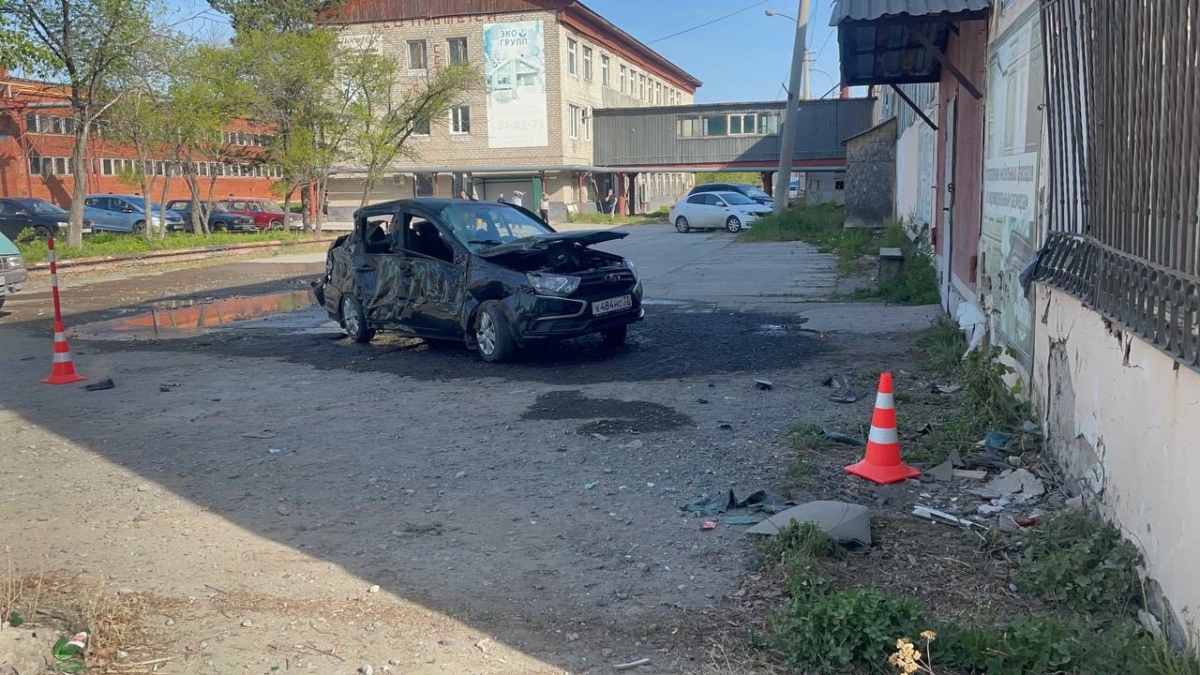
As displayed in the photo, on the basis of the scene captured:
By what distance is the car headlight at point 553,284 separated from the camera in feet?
30.1

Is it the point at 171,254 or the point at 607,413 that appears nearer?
the point at 607,413

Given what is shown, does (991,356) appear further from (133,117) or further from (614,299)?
(133,117)

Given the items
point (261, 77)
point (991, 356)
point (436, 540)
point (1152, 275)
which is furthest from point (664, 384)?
point (261, 77)

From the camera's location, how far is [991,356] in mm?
6957

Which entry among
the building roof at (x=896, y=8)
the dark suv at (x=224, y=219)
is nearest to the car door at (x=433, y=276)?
the building roof at (x=896, y=8)

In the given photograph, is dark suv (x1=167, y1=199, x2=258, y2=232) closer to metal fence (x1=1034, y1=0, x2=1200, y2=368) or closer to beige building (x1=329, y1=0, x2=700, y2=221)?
beige building (x1=329, y1=0, x2=700, y2=221)

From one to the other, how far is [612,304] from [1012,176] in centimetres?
392

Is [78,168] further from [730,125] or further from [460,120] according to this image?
[730,125]

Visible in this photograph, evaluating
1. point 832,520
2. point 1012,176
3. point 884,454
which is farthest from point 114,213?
point 832,520

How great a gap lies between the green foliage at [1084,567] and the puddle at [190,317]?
1104 centimetres

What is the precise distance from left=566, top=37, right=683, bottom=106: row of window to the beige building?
0.53 feet

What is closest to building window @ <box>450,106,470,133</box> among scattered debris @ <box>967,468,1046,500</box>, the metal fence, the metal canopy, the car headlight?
the metal canopy

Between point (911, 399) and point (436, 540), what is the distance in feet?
13.7

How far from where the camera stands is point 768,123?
1970 inches
